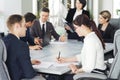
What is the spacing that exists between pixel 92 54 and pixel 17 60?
2.33ft

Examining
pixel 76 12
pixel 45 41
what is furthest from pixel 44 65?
pixel 76 12

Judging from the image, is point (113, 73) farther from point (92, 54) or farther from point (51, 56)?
point (51, 56)

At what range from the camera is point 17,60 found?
8.33 feet

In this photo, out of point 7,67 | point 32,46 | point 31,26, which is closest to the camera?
point 7,67

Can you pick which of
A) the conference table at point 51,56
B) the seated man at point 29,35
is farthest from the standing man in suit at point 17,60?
the seated man at point 29,35

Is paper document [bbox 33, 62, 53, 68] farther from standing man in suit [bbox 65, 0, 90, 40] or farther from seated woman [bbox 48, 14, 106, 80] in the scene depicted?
standing man in suit [bbox 65, 0, 90, 40]

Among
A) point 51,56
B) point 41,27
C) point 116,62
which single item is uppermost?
point 41,27

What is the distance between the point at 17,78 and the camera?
100 inches

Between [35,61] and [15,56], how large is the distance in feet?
1.28

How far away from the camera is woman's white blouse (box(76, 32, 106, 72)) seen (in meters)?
2.64

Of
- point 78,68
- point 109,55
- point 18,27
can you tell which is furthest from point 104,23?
point 18,27

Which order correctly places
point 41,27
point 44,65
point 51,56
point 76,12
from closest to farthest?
point 44,65 → point 51,56 → point 41,27 → point 76,12

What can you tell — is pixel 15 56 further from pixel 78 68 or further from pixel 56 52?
pixel 56 52

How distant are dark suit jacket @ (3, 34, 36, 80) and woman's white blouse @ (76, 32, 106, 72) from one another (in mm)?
545
